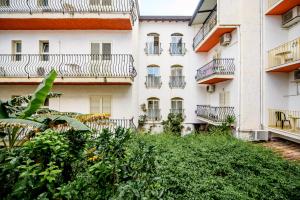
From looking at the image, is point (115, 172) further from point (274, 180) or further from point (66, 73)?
point (66, 73)

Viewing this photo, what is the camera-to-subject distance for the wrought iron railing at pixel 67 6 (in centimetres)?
1398

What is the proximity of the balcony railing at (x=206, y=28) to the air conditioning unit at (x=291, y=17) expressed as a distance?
4.48m

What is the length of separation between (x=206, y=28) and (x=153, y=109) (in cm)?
933

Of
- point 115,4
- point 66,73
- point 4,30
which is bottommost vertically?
point 66,73

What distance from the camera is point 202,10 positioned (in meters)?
20.3

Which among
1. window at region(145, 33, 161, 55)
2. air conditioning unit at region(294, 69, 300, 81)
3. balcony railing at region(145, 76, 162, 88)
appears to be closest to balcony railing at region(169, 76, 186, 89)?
balcony railing at region(145, 76, 162, 88)

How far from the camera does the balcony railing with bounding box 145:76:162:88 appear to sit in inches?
928

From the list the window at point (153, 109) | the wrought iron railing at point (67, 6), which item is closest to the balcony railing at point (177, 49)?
the window at point (153, 109)

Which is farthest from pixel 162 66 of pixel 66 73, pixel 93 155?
pixel 93 155

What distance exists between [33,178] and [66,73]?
12.3m

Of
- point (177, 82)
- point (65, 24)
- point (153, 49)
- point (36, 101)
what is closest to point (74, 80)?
point (65, 24)

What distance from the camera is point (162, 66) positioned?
23.7m

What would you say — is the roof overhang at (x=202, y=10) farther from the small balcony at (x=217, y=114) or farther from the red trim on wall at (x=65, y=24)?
the small balcony at (x=217, y=114)

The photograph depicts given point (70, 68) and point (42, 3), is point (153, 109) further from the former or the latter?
point (42, 3)
